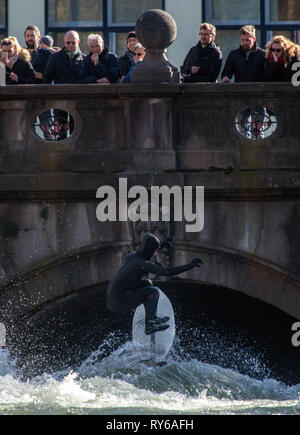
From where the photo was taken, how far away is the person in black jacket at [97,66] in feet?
77.1

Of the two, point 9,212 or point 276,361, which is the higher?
point 9,212

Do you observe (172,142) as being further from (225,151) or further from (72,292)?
(72,292)

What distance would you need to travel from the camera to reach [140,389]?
22.5 metres

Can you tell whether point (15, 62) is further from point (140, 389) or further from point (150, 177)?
point (140, 389)

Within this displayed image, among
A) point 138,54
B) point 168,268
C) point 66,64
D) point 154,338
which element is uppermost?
point 138,54

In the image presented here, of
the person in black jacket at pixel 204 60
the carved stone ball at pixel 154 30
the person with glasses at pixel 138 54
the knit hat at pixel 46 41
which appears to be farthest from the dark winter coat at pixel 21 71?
the person in black jacket at pixel 204 60

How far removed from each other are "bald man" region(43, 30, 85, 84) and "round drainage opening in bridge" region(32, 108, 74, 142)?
0.56 m

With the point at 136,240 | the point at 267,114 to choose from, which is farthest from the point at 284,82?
the point at 136,240

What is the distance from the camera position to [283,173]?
2300 cm

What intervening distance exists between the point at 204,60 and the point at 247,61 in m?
0.53

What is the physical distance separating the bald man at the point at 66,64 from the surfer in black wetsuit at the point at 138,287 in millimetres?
2365

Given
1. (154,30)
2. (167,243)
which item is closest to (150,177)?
(167,243)

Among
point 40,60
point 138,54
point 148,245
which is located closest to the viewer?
point 148,245

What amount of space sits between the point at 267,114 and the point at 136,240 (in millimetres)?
2233
